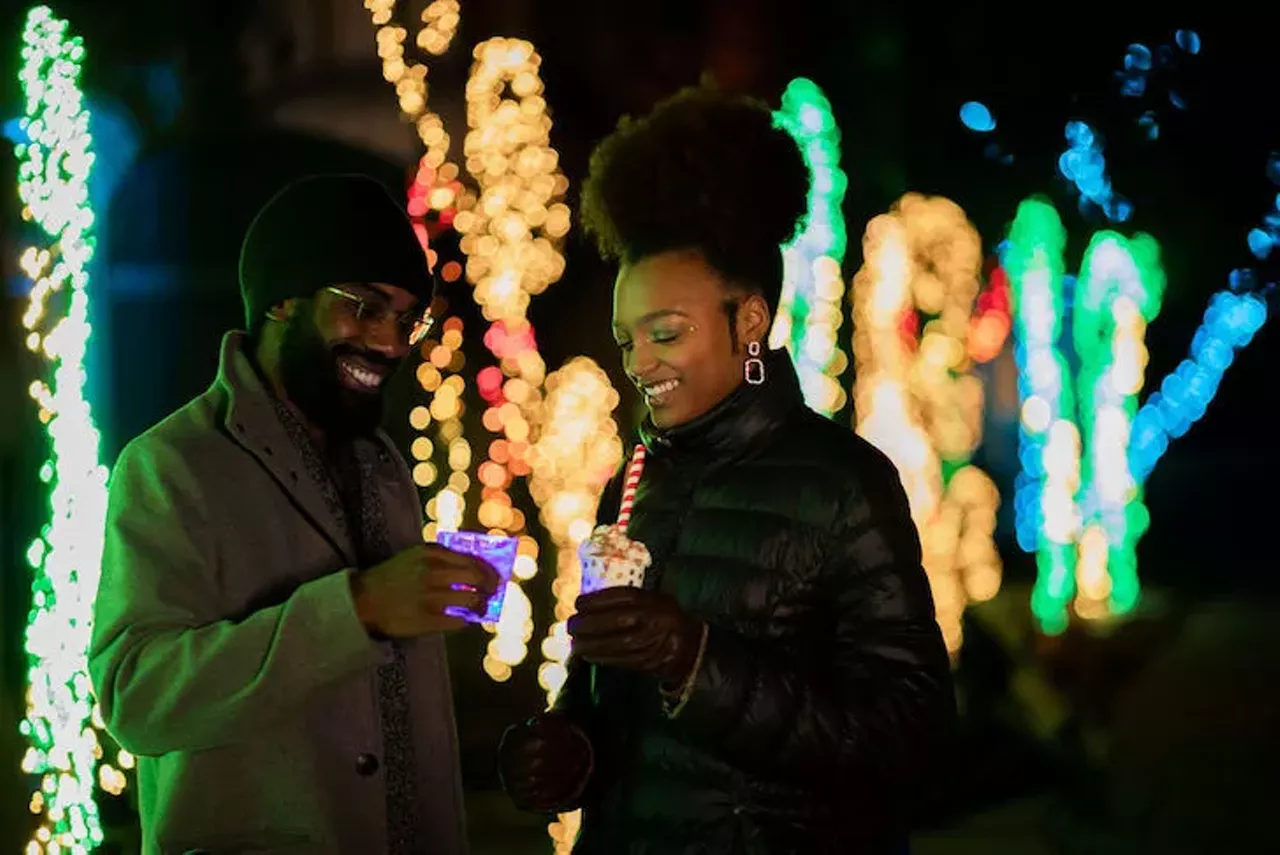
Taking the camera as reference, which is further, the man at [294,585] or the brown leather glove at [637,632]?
the man at [294,585]

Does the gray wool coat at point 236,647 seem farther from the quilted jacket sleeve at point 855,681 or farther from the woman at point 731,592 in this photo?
the quilted jacket sleeve at point 855,681

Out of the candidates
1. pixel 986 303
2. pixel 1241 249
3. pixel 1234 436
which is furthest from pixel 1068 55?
pixel 1234 436

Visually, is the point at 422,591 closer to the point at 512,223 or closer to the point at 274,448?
the point at 274,448

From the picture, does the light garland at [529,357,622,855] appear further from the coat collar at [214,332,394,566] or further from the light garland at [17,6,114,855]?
the coat collar at [214,332,394,566]

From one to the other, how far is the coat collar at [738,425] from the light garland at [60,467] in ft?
9.01

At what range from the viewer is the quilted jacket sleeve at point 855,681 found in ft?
7.54

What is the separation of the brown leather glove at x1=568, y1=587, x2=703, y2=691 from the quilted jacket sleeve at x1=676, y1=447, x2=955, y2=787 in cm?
5

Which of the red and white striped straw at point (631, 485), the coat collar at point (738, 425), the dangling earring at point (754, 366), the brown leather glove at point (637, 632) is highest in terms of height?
the dangling earring at point (754, 366)

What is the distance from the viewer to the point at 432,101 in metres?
7.40

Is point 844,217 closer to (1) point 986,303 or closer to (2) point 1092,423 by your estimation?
(1) point 986,303

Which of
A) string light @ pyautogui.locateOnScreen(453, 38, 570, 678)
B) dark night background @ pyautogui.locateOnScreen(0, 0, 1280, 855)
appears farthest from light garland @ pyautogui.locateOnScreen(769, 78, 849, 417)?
string light @ pyautogui.locateOnScreen(453, 38, 570, 678)

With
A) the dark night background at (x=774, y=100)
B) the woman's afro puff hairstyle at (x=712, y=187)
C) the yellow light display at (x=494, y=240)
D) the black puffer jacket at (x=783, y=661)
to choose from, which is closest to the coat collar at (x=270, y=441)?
the black puffer jacket at (x=783, y=661)

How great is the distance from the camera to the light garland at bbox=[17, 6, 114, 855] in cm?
456

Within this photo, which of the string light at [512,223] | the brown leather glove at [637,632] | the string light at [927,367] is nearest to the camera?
the brown leather glove at [637,632]
